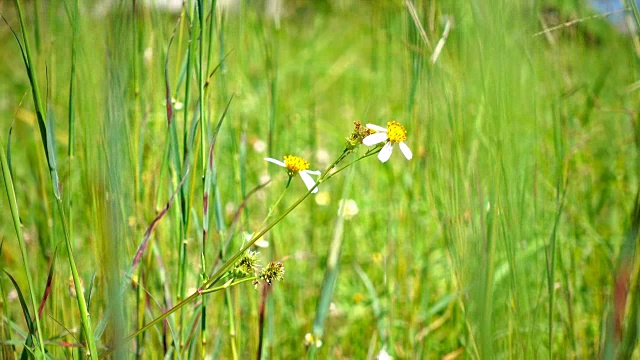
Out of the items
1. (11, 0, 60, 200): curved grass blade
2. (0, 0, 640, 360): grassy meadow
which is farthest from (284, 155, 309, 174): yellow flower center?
(11, 0, 60, 200): curved grass blade

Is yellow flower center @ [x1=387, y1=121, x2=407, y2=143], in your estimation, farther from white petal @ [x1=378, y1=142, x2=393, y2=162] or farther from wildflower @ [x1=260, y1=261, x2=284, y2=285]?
wildflower @ [x1=260, y1=261, x2=284, y2=285]

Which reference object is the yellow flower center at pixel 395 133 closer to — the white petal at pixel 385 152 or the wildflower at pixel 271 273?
the white petal at pixel 385 152

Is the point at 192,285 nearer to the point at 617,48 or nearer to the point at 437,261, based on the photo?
the point at 437,261

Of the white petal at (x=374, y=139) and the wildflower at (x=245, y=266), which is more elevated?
the white petal at (x=374, y=139)

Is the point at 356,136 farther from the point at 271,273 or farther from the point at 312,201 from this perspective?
the point at 312,201

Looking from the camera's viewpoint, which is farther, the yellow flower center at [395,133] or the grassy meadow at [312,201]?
the yellow flower center at [395,133]

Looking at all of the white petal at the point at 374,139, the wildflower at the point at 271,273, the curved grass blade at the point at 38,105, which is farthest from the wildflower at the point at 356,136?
the curved grass blade at the point at 38,105

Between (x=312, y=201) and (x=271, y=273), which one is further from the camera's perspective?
(x=312, y=201)

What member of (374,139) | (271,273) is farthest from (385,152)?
(271,273)
